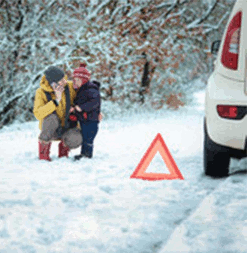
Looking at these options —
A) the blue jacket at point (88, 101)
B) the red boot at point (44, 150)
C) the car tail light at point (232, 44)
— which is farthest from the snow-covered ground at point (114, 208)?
the car tail light at point (232, 44)

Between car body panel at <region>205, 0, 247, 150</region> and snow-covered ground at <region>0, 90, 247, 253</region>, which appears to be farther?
car body panel at <region>205, 0, 247, 150</region>

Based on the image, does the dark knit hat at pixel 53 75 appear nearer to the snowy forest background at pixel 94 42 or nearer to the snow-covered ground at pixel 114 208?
the snow-covered ground at pixel 114 208

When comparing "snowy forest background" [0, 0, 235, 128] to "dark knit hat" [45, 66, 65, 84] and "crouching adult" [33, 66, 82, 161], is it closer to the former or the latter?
"crouching adult" [33, 66, 82, 161]

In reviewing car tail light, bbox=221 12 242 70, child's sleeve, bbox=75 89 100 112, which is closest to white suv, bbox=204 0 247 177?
car tail light, bbox=221 12 242 70

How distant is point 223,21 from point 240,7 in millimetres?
14622

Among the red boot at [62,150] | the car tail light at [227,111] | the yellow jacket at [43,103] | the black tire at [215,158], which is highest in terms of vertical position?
the car tail light at [227,111]

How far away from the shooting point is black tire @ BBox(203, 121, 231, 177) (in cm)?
452

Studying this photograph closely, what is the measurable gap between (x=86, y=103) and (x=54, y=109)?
1.40 feet

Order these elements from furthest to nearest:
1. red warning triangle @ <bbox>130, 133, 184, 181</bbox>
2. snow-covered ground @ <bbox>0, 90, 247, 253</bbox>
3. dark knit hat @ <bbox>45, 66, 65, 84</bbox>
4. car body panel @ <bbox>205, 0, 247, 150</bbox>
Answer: dark knit hat @ <bbox>45, 66, 65, 84</bbox>, red warning triangle @ <bbox>130, 133, 184, 181</bbox>, car body panel @ <bbox>205, 0, 247, 150</bbox>, snow-covered ground @ <bbox>0, 90, 247, 253</bbox>

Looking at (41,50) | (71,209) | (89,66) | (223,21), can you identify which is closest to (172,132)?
(89,66)

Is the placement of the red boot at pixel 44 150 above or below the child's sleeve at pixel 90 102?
below

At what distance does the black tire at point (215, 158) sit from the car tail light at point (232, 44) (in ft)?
2.55

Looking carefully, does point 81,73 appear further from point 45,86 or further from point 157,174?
point 157,174

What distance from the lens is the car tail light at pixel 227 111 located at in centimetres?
413
